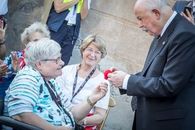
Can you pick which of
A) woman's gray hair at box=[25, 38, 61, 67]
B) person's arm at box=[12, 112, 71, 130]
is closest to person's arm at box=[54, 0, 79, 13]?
woman's gray hair at box=[25, 38, 61, 67]

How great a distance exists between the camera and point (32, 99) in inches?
122

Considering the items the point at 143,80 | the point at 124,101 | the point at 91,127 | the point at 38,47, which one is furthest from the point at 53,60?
the point at 124,101

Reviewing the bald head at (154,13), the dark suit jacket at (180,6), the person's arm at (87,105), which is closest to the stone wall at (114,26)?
the dark suit jacket at (180,6)

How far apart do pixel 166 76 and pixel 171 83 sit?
0.20 ft

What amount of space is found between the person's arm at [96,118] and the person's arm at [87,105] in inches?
10.5

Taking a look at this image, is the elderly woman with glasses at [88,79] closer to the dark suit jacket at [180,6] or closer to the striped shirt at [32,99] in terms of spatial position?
the striped shirt at [32,99]

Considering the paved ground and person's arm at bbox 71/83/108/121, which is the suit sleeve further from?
the paved ground

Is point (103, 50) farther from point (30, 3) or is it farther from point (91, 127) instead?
point (30, 3)

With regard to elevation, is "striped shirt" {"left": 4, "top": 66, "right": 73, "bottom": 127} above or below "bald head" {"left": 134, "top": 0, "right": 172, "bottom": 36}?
below

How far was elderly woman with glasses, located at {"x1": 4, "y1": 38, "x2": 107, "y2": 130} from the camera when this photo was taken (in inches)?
121

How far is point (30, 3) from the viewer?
594cm

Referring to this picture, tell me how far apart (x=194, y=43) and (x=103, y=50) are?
1.48m

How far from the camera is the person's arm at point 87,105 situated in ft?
11.6

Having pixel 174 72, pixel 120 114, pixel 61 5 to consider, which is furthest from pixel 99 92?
pixel 120 114
